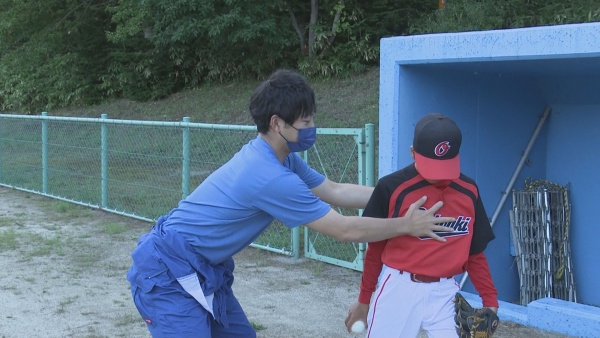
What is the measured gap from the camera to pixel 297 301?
21.6ft

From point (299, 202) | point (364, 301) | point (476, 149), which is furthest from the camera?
point (476, 149)

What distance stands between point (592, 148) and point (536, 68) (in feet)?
3.61

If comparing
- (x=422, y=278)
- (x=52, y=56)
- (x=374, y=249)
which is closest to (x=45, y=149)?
(x=374, y=249)

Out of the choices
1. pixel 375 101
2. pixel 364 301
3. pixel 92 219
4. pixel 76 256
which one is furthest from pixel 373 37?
pixel 364 301

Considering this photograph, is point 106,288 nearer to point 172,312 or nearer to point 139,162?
point 139,162

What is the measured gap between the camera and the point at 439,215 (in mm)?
3416

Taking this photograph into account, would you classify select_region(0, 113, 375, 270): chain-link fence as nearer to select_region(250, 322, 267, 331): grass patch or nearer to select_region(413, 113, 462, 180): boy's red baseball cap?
select_region(250, 322, 267, 331): grass patch

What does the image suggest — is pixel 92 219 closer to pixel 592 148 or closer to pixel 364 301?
pixel 592 148

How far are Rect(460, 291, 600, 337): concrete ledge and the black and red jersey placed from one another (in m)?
2.15

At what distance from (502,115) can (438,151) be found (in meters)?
3.35

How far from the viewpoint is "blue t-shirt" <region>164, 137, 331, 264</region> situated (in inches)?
127

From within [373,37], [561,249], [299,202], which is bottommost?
[561,249]

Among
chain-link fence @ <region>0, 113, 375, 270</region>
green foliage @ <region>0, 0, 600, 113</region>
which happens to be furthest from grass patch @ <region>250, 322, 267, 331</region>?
green foliage @ <region>0, 0, 600, 113</region>

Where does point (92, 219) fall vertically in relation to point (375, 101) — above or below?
below
